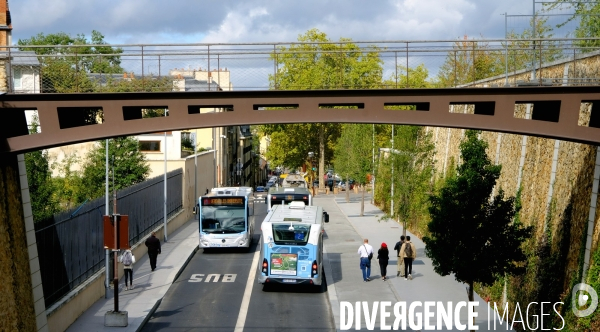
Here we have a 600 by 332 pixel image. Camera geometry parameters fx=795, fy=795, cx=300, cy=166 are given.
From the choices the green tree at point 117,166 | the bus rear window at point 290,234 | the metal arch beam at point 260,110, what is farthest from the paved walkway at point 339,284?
the metal arch beam at point 260,110

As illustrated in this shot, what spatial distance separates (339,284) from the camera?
27719 mm

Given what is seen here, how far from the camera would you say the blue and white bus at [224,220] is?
35.1 metres

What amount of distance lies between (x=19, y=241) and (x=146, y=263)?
562 inches

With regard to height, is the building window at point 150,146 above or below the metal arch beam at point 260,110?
below

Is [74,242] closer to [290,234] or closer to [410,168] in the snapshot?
[290,234]

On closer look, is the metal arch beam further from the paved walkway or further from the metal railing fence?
the paved walkway

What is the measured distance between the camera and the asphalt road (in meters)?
21.9

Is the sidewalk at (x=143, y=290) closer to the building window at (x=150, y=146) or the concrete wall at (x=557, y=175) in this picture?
the concrete wall at (x=557, y=175)

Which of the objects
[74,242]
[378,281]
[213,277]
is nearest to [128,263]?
[74,242]

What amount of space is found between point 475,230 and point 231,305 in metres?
8.70

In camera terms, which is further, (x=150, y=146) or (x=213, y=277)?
(x=150, y=146)

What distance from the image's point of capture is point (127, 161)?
4553 cm

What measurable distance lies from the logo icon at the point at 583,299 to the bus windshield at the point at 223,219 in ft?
65.5

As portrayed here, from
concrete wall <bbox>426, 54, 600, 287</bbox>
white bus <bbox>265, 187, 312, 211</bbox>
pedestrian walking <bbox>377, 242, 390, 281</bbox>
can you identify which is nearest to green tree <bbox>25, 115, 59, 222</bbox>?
white bus <bbox>265, 187, 312, 211</bbox>
